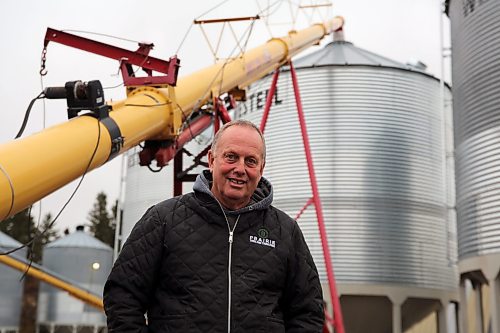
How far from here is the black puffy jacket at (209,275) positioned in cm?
225

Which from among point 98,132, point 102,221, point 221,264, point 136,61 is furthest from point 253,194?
point 102,221

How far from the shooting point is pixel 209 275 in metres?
2.29

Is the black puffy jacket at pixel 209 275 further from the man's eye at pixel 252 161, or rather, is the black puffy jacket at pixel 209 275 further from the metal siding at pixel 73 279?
the metal siding at pixel 73 279

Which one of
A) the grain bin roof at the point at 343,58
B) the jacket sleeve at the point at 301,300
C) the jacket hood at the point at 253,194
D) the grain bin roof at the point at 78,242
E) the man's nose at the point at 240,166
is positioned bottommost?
the jacket sleeve at the point at 301,300

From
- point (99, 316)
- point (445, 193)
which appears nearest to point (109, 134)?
point (445, 193)

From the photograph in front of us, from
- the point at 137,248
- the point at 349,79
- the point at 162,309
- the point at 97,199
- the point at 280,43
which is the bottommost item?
the point at 162,309

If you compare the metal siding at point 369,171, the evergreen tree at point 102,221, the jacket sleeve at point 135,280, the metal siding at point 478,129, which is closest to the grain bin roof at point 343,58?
the metal siding at point 369,171

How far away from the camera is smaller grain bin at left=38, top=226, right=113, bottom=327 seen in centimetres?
2611

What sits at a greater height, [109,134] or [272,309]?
[109,134]

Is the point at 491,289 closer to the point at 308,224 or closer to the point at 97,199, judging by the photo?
the point at 308,224

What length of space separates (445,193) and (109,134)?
14.4 m

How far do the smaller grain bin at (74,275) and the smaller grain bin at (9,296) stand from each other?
109cm

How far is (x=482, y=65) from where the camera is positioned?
13.0 meters

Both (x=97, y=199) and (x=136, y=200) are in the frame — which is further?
(x=97, y=199)
